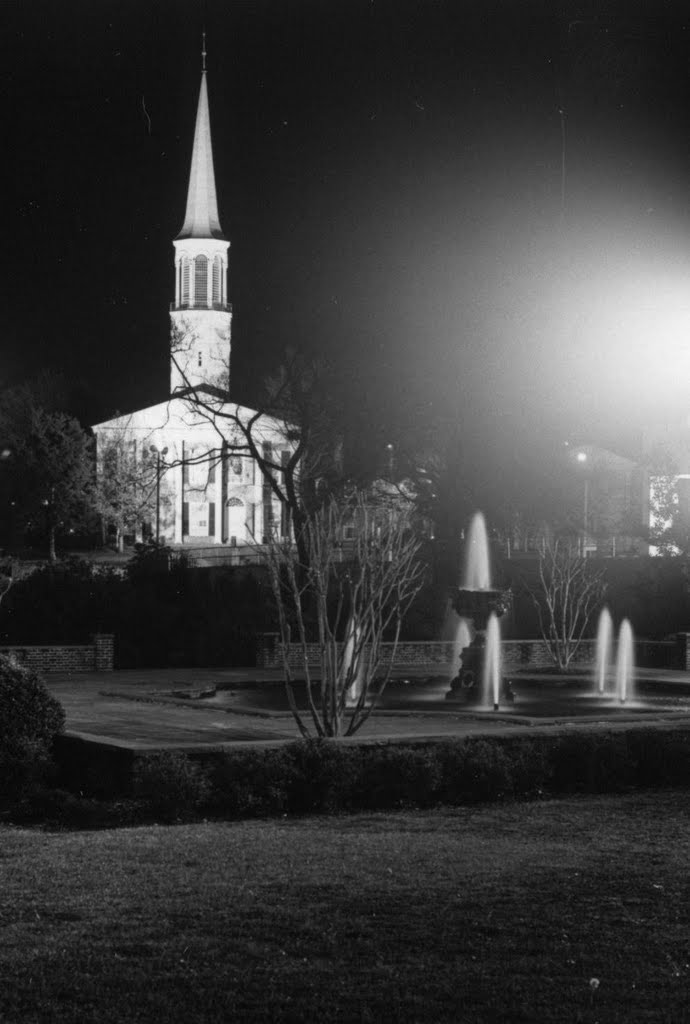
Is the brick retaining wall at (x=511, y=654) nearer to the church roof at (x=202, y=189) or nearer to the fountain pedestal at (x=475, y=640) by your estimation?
the fountain pedestal at (x=475, y=640)

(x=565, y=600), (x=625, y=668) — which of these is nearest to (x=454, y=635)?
(x=565, y=600)

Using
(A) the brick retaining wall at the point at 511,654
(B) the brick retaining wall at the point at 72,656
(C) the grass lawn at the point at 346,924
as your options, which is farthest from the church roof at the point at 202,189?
(C) the grass lawn at the point at 346,924

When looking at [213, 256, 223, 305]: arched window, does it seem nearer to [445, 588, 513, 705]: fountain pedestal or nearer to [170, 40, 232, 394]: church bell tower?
[170, 40, 232, 394]: church bell tower

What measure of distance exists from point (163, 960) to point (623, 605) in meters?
39.9

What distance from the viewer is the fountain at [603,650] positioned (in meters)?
30.0

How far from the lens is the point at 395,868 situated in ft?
34.0

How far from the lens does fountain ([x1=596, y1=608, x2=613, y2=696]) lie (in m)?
30.0

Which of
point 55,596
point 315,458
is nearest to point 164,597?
point 55,596

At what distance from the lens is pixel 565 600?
1438 inches

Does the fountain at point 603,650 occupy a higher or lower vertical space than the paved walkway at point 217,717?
higher

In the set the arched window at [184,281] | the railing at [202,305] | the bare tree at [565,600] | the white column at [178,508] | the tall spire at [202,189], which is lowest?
the bare tree at [565,600]

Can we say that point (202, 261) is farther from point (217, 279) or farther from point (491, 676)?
point (491, 676)

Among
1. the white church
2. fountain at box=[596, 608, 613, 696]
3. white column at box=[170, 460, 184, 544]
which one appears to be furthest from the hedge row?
white column at box=[170, 460, 184, 544]

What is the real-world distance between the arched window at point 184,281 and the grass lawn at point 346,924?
3644 inches
